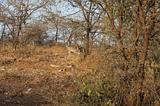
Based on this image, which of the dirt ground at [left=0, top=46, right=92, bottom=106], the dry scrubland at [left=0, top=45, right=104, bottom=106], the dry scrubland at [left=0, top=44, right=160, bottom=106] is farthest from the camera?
the dirt ground at [left=0, top=46, right=92, bottom=106]

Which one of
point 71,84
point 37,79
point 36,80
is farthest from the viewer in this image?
point 37,79

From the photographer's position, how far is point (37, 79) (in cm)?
1537

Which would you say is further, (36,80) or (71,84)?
(36,80)

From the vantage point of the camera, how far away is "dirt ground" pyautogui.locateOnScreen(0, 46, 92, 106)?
38.8 feet

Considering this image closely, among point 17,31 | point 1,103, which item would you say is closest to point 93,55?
point 1,103

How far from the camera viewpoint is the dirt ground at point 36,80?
38.8ft

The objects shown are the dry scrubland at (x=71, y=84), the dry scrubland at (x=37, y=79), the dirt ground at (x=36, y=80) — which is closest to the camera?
the dry scrubland at (x=71, y=84)

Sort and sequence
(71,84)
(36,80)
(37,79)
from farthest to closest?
(37,79) → (36,80) → (71,84)

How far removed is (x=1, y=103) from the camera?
37.7 feet

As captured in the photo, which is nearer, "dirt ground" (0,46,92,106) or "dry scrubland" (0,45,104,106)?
"dry scrubland" (0,45,104,106)

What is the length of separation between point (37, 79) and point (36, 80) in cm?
22

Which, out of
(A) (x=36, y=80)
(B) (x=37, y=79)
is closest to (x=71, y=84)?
(A) (x=36, y=80)

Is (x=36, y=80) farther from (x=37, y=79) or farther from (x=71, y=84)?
(x=71, y=84)

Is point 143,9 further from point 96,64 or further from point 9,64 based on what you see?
point 9,64
